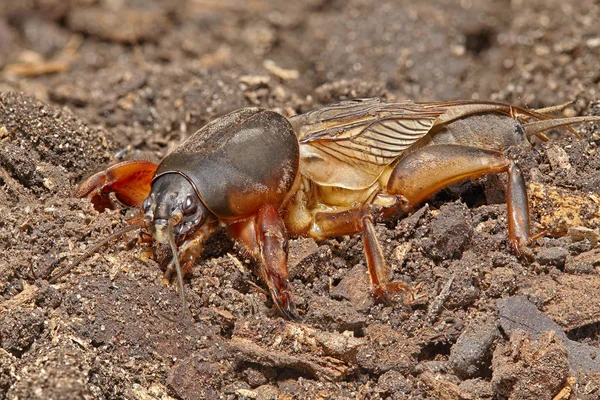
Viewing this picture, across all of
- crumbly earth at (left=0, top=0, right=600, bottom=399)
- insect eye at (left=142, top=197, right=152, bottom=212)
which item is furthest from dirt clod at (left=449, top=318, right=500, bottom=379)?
insect eye at (left=142, top=197, right=152, bottom=212)

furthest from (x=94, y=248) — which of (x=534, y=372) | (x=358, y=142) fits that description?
(x=534, y=372)

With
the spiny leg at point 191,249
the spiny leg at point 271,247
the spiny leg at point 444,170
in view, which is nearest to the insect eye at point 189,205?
the spiny leg at point 191,249

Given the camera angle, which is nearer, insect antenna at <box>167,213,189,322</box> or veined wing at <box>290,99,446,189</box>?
insect antenna at <box>167,213,189,322</box>

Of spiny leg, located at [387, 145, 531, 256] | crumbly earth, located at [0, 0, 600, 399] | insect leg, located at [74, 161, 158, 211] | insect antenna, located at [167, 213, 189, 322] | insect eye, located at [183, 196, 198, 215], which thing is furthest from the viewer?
insect leg, located at [74, 161, 158, 211]

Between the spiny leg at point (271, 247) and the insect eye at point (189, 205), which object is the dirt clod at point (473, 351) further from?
the insect eye at point (189, 205)

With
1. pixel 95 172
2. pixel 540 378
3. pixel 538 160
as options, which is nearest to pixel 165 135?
pixel 95 172

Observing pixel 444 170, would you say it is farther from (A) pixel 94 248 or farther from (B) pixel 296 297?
(A) pixel 94 248

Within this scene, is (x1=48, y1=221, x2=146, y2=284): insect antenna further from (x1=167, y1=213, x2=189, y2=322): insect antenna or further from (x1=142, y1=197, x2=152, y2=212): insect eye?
(x1=167, y1=213, x2=189, y2=322): insect antenna

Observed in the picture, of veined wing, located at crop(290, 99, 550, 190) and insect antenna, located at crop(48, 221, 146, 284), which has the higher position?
veined wing, located at crop(290, 99, 550, 190)
